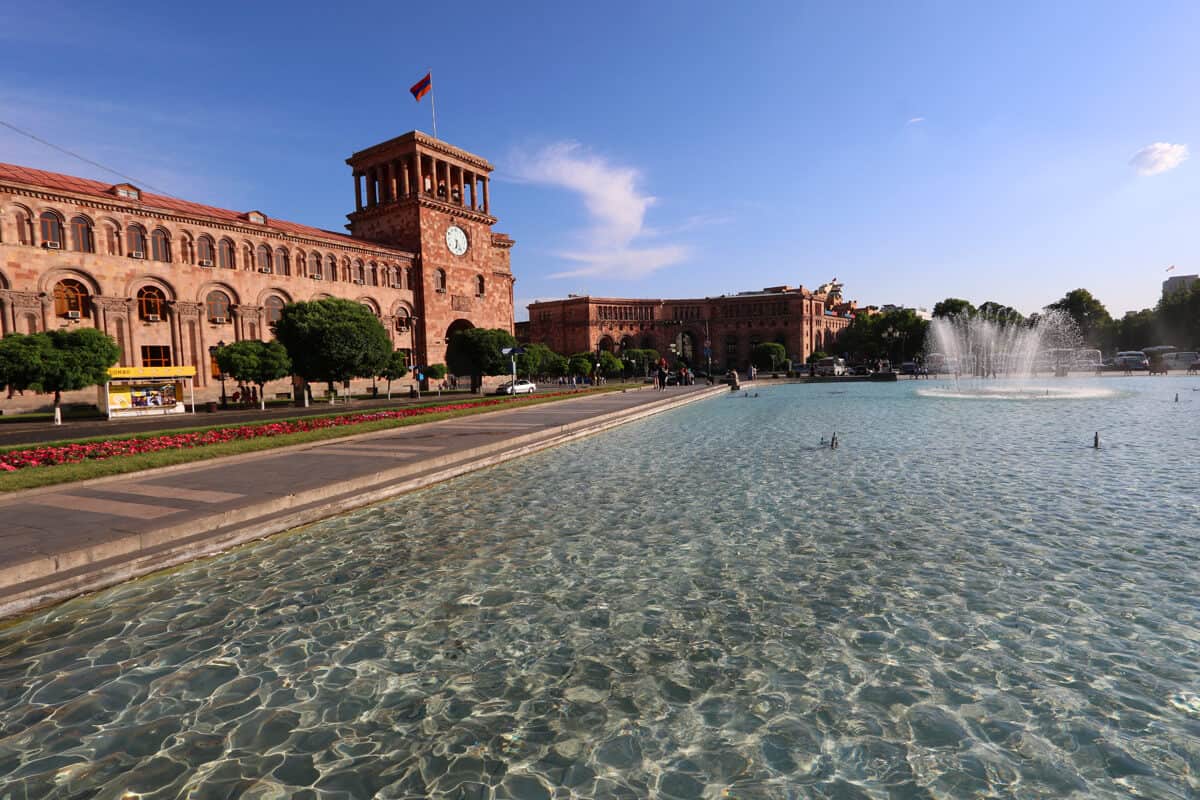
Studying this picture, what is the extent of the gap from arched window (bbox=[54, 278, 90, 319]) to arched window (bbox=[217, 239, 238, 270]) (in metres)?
8.64

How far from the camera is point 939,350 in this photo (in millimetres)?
96000

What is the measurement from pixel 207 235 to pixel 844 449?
148 feet

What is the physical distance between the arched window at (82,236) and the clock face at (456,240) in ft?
94.8

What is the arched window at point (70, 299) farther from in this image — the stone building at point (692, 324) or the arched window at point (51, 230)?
the stone building at point (692, 324)

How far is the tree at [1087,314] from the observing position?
85.9 metres

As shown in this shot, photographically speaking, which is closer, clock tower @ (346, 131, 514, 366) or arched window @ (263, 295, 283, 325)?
arched window @ (263, 295, 283, 325)

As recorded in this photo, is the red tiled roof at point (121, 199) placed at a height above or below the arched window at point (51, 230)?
above

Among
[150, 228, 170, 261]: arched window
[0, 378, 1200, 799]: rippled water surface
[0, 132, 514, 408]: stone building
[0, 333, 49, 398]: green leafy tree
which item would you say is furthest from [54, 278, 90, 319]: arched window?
[0, 378, 1200, 799]: rippled water surface

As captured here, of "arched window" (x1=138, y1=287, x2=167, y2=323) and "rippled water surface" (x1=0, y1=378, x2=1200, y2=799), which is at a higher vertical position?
"arched window" (x1=138, y1=287, x2=167, y2=323)

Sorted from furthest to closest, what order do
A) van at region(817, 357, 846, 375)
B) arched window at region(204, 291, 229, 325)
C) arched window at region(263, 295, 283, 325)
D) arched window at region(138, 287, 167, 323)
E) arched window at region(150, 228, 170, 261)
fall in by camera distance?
van at region(817, 357, 846, 375), arched window at region(263, 295, 283, 325), arched window at region(204, 291, 229, 325), arched window at region(150, 228, 170, 261), arched window at region(138, 287, 167, 323)

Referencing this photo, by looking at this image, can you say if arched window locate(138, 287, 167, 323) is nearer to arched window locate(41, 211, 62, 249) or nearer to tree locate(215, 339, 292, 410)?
arched window locate(41, 211, 62, 249)

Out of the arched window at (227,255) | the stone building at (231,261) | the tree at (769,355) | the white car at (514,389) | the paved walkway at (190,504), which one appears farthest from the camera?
the tree at (769,355)

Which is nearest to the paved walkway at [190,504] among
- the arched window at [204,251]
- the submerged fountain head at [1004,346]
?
the arched window at [204,251]

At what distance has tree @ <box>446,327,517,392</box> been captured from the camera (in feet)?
149
